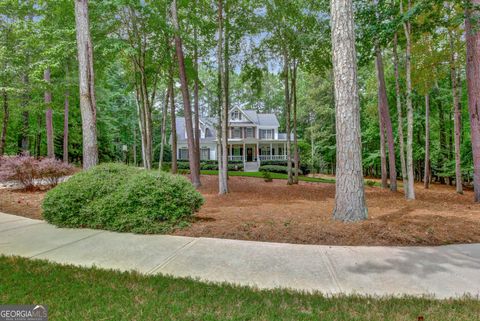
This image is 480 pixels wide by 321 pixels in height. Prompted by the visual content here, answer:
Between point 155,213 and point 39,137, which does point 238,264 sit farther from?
point 39,137

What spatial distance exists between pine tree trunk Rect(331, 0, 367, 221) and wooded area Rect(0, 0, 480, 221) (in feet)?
0.06

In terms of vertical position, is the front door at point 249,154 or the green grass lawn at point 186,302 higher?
the front door at point 249,154

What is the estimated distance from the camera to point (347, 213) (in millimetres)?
4836

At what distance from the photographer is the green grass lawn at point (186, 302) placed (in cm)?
209

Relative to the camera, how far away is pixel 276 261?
10.8ft

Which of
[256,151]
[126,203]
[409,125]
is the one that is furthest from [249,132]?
[126,203]

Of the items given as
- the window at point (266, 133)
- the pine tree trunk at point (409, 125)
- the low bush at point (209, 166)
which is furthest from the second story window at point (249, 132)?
the pine tree trunk at point (409, 125)

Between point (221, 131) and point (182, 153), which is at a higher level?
point (221, 131)

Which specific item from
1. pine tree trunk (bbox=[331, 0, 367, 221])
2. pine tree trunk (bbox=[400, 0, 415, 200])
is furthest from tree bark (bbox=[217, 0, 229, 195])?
pine tree trunk (bbox=[400, 0, 415, 200])

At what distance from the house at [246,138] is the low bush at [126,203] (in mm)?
23436

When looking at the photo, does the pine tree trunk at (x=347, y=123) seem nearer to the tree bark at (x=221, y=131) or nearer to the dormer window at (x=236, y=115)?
the tree bark at (x=221, y=131)

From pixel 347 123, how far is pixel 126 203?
4.44 meters

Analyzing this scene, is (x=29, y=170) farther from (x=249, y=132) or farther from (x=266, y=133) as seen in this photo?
(x=266, y=133)

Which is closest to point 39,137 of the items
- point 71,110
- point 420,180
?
point 71,110
